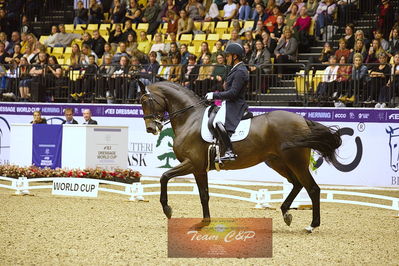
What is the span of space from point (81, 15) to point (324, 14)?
930 cm

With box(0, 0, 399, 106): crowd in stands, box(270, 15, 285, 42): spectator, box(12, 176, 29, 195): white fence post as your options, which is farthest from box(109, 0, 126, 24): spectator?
box(12, 176, 29, 195): white fence post

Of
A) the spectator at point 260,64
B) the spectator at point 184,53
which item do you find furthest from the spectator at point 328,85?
the spectator at point 184,53

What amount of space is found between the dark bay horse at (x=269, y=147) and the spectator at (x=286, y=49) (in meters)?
8.71

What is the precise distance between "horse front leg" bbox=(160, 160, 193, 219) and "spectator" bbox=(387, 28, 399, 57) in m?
9.34

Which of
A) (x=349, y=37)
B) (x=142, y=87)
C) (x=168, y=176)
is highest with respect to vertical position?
(x=349, y=37)

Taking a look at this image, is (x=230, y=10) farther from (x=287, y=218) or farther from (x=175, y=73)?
(x=287, y=218)

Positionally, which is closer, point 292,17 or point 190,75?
point 190,75

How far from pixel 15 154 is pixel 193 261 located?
→ 38.4ft

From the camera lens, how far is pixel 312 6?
69.3 ft

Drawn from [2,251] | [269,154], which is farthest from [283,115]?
[2,251]

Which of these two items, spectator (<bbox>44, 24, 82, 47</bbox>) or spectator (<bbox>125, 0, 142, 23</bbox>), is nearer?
spectator (<bbox>125, 0, 142, 23</bbox>)

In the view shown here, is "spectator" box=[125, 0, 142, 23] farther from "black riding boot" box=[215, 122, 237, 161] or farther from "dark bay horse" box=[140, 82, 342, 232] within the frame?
"black riding boot" box=[215, 122, 237, 161]

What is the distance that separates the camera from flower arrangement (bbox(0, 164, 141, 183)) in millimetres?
16766

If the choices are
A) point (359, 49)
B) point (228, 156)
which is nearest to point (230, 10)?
point (359, 49)
